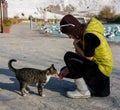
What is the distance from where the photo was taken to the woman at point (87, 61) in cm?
456

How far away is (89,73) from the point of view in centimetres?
466

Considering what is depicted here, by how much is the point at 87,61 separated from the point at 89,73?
144mm

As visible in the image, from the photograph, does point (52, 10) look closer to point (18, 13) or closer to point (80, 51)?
point (18, 13)

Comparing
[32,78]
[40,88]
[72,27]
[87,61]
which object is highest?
[72,27]

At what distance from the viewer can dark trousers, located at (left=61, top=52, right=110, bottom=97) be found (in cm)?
462

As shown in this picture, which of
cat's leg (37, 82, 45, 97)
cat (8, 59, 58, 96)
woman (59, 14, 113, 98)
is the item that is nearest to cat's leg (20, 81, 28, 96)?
cat (8, 59, 58, 96)

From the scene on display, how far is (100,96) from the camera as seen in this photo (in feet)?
15.4

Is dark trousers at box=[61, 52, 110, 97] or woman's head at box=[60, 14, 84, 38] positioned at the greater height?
woman's head at box=[60, 14, 84, 38]

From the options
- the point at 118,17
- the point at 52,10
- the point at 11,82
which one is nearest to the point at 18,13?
the point at 52,10

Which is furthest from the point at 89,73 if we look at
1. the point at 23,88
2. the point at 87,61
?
the point at 23,88

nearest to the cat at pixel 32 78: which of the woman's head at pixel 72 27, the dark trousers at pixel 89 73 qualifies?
the dark trousers at pixel 89 73

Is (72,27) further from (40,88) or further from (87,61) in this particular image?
(40,88)

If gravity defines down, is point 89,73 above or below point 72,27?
below

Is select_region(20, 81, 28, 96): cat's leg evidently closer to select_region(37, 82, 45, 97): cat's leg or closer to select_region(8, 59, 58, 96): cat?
select_region(8, 59, 58, 96): cat
